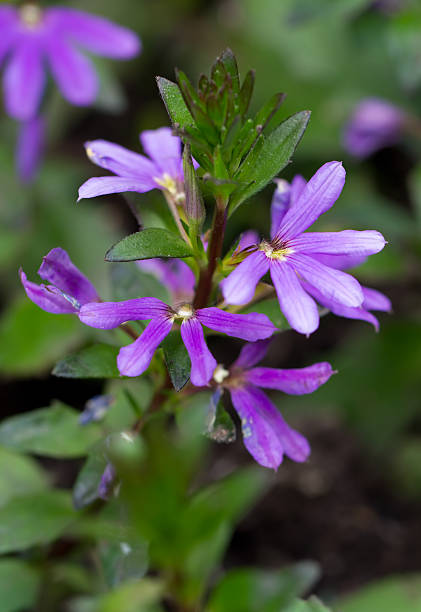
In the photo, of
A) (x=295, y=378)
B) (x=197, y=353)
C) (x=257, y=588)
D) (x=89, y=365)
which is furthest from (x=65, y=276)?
(x=257, y=588)

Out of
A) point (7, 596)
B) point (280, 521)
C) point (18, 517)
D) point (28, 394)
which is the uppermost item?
point (18, 517)

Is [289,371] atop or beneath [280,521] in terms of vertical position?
atop

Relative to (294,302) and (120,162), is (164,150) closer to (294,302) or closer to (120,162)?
(120,162)

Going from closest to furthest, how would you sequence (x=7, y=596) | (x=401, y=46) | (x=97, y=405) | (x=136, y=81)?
(x=97, y=405) → (x=7, y=596) → (x=401, y=46) → (x=136, y=81)

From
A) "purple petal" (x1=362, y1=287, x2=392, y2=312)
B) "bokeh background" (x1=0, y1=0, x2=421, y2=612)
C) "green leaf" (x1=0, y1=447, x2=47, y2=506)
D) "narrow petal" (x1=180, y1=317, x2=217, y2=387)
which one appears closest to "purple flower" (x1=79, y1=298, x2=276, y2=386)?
"narrow petal" (x1=180, y1=317, x2=217, y2=387)

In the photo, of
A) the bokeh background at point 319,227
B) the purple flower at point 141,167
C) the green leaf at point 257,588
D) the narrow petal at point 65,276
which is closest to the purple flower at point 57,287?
the narrow petal at point 65,276

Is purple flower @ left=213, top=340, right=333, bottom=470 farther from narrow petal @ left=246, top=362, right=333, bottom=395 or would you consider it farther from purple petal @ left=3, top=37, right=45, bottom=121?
purple petal @ left=3, top=37, right=45, bottom=121

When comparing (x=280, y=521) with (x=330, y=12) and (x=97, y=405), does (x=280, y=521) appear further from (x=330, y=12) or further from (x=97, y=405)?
(x=330, y=12)

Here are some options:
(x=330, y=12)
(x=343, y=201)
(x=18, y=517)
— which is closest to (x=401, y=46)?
(x=330, y=12)
